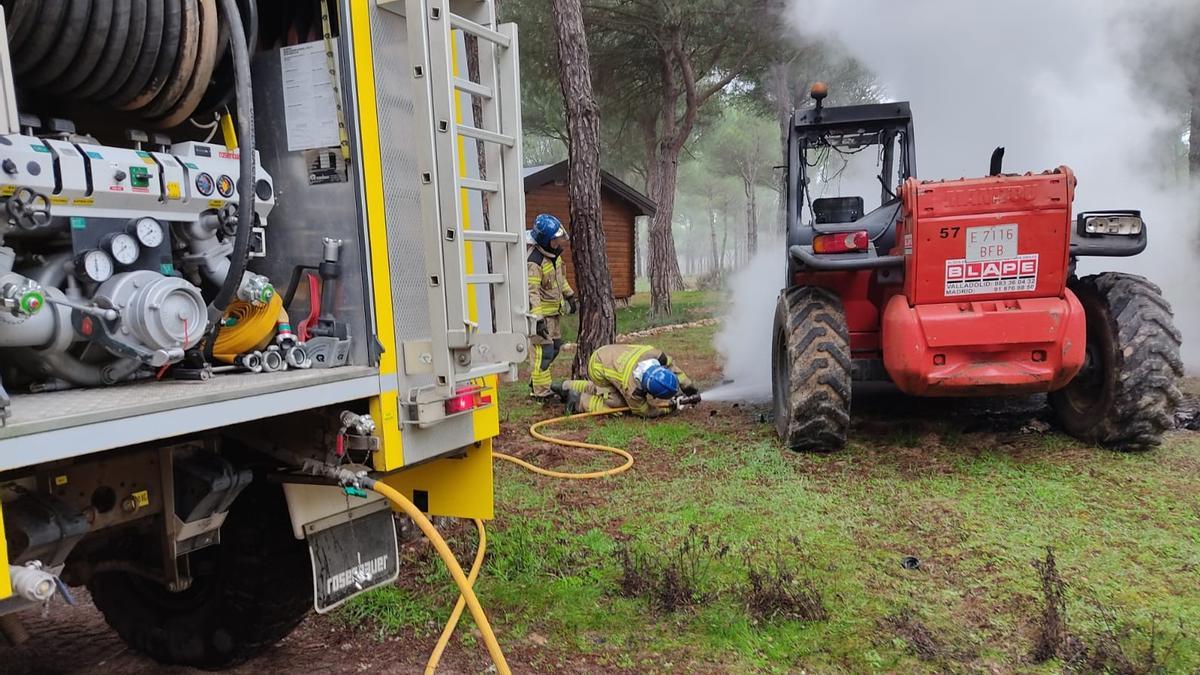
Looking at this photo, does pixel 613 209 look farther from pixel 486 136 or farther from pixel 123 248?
pixel 123 248

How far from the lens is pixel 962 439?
5602 millimetres

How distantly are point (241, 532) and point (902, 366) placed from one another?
3690mm

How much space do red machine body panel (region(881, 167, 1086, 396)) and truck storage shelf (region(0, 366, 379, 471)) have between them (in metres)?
3.47

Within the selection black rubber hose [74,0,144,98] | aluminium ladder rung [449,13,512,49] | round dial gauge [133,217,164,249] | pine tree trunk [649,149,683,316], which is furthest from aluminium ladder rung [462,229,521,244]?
pine tree trunk [649,149,683,316]

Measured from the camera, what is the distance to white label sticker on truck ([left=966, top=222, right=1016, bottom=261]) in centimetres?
472

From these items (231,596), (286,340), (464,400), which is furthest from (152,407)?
(231,596)

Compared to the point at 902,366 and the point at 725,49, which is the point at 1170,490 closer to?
the point at 902,366

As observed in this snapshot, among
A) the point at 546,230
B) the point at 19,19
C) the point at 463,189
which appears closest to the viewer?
the point at 19,19

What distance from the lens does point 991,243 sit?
15.5ft

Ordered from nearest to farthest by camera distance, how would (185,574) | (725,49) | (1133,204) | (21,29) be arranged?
(21,29) < (185,574) < (1133,204) < (725,49)

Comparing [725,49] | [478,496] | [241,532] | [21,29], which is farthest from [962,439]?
[725,49]

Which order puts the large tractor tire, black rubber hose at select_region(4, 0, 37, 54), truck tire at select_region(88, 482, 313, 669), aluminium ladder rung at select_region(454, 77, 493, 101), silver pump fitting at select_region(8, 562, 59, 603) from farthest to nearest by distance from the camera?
the large tractor tire, truck tire at select_region(88, 482, 313, 669), aluminium ladder rung at select_region(454, 77, 493, 101), black rubber hose at select_region(4, 0, 37, 54), silver pump fitting at select_region(8, 562, 59, 603)

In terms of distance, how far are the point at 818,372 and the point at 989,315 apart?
1057mm

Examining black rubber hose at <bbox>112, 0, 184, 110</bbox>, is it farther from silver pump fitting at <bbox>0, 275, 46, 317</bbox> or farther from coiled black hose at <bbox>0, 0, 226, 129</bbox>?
silver pump fitting at <bbox>0, 275, 46, 317</bbox>
